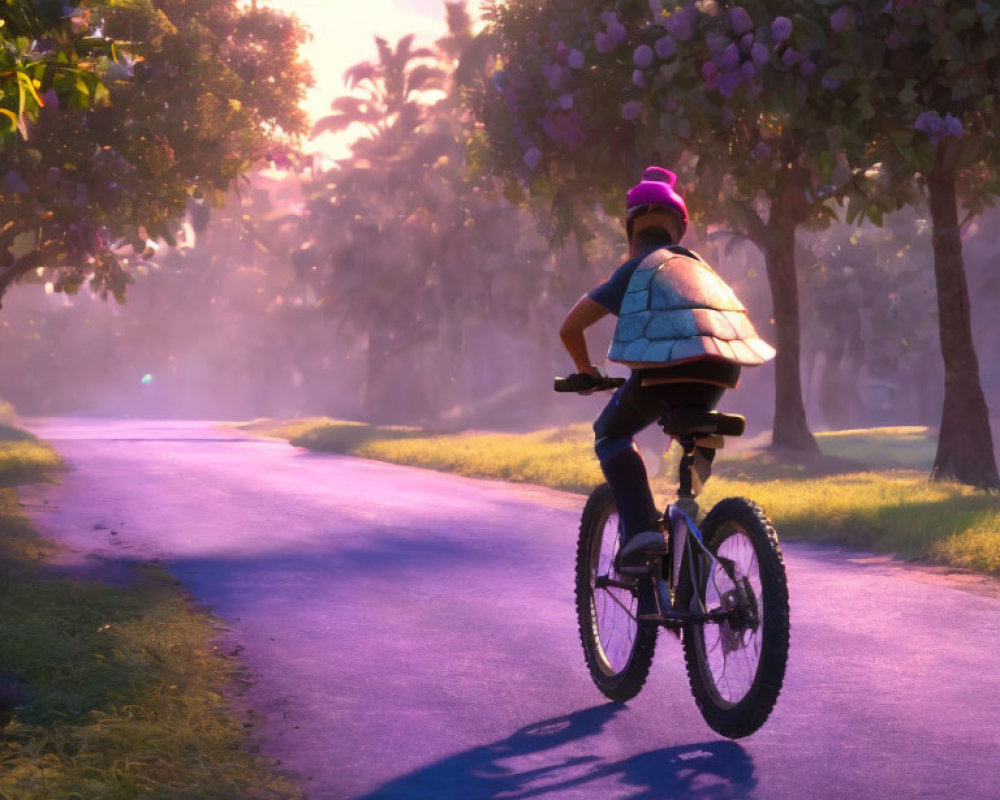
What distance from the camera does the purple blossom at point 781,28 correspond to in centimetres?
1485

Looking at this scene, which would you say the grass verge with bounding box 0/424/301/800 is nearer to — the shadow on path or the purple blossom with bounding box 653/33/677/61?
the shadow on path

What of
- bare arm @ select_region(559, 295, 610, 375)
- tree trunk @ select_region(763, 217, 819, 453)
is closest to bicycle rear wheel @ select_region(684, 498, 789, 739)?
bare arm @ select_region(559, 295, 610, 375)

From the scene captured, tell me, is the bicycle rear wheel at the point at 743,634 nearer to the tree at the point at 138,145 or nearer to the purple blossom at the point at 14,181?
the tree at the point at 138,145

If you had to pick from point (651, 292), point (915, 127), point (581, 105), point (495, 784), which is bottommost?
point (495, 784)

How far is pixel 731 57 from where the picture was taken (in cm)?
1516

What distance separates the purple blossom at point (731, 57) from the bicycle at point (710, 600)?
9.84 m

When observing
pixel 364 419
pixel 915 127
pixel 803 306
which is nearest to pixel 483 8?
pixel 915 127

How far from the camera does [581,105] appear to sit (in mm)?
18969

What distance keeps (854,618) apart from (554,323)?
41.2 m

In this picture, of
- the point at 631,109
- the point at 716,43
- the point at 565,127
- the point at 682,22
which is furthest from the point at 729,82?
the point at 565,127

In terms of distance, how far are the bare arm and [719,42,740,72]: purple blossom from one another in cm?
972

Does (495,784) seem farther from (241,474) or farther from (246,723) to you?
(241,474)

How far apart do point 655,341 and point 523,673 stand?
7.43ft

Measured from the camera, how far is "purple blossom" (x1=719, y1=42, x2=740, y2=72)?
1513 cm
